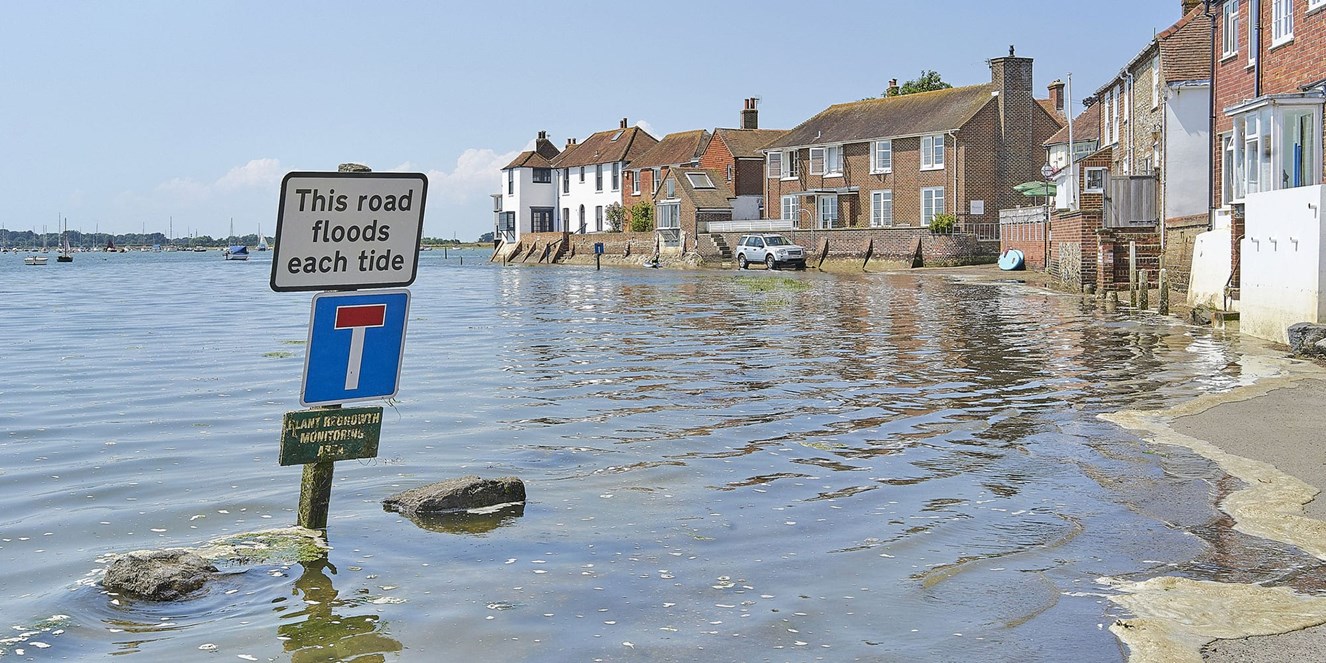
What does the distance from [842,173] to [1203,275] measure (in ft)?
170

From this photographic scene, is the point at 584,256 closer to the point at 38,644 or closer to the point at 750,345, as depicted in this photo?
the point at 750,345

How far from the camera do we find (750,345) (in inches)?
935

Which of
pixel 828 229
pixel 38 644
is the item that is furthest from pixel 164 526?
pixel 828 229

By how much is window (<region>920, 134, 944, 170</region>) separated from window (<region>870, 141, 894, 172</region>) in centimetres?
247

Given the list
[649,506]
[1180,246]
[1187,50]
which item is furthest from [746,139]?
[649,506]

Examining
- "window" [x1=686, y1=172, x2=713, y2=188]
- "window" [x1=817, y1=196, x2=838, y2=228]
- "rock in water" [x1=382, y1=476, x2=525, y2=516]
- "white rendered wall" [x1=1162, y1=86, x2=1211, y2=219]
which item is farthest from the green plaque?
"window" [x1=686, y1=172, x2=713, y2=188]

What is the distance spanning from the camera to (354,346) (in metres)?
7.26

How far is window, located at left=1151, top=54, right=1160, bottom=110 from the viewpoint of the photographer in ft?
130

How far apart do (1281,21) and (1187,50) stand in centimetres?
1090

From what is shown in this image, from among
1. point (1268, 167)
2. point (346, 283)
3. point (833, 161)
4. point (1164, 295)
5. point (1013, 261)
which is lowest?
point (1164, 295)

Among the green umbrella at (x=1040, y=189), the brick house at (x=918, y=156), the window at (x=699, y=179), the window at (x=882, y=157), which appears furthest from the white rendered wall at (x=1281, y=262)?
the window at (x=699, y=179)

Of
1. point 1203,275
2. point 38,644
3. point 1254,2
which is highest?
point 1254,2

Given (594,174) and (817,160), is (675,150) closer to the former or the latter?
(594,174)

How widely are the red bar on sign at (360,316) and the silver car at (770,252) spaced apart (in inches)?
2580
